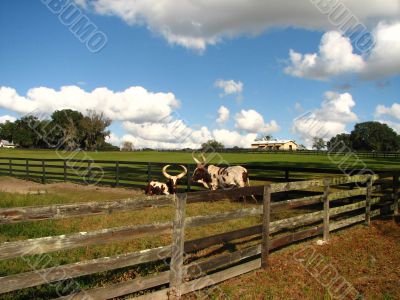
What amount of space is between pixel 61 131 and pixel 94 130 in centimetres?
1274

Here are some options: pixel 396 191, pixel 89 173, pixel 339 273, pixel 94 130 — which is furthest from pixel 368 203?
pixel 94 130

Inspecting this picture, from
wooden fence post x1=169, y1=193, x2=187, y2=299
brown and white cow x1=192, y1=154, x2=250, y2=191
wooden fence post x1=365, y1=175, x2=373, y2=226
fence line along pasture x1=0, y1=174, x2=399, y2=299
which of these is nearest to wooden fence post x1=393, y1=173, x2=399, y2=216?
wooden fence post x1=365, y1=175, x2=373, y2=226

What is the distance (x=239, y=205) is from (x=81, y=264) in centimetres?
889

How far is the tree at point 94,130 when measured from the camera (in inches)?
3930

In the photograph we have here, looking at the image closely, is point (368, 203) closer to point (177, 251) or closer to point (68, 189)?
point (177, 251)

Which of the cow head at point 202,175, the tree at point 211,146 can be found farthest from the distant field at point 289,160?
the cow head at point 202,175

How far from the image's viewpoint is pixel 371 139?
130500mm

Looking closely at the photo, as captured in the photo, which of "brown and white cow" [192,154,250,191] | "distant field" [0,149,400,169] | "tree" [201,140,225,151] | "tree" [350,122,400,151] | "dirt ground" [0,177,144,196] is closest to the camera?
"brown and white cow" [192,154,250,191]

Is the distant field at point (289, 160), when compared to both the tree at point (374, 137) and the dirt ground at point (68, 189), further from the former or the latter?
the tree at point (374, 137)

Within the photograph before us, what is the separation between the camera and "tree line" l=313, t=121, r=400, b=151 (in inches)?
5007

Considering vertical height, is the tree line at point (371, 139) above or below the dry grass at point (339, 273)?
above

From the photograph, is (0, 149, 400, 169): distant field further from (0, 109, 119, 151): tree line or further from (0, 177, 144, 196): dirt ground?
(0, 109, 119, 151): tree line

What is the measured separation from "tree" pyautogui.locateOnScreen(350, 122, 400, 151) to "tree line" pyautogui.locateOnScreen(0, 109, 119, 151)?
85237mm

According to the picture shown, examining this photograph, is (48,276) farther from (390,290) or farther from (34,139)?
(34,139)
